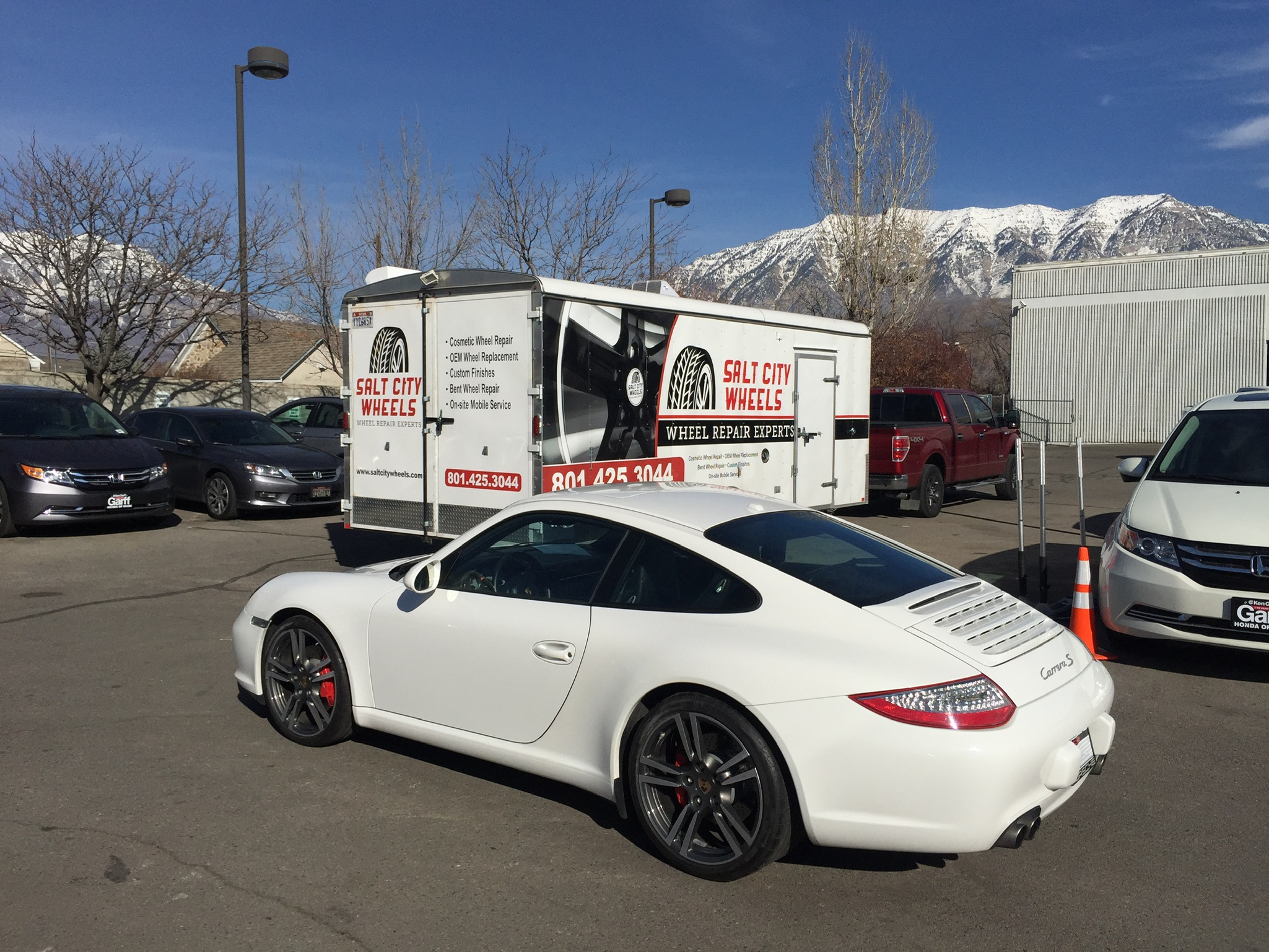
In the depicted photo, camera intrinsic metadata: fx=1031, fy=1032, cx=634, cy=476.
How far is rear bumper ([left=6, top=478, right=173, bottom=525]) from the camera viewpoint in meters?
12.2

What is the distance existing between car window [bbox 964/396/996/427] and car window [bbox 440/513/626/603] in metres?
13.6

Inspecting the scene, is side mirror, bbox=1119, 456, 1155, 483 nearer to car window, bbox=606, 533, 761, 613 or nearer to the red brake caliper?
car window, bbox=606, 533, 761, 613

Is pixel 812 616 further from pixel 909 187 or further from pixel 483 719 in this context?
pixel 909 187

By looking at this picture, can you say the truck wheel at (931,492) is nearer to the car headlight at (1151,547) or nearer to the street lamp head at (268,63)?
the car headlight at (1151,547)

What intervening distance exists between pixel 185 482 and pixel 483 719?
12.1 m

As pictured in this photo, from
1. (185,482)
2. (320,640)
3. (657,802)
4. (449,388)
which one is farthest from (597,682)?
(185,482)

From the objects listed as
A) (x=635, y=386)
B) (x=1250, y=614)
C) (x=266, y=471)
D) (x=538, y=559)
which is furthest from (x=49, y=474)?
(x=1250, y=614)

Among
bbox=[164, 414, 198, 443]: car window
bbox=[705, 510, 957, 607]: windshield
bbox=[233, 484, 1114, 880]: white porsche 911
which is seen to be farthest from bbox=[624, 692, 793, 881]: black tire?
bbox=[164, 414, 198, 443]: car window

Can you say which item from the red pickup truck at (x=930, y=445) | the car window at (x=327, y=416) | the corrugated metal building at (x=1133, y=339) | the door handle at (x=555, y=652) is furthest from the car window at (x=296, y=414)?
the corrugated metal building at (x=1133, y=339)

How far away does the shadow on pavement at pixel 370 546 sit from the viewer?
11289mm

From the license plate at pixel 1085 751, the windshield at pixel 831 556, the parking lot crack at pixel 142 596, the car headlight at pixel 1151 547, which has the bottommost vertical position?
the parking lot crack at pixel 142 596

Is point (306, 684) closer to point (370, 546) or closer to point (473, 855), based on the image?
point (473, 855)

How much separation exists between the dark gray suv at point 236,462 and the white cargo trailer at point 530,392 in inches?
189

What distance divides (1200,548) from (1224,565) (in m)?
0.18
